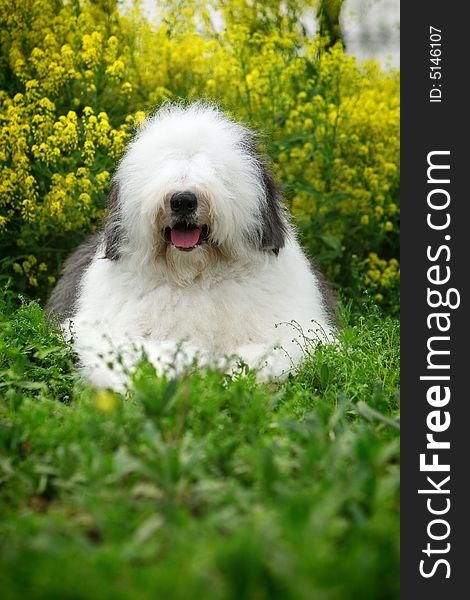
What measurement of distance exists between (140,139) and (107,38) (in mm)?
2546

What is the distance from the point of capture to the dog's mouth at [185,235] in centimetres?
403

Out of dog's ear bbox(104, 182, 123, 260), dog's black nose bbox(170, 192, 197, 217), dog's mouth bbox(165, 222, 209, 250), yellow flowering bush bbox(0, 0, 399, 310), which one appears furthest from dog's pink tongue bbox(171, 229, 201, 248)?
yellow flowering bush bbox(0, 0, 399, 310)

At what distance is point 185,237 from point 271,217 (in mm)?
501

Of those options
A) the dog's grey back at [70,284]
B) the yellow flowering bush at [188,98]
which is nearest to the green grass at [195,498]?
the dog's grey back at [70,284]

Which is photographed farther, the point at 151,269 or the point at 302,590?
the point at 151,269

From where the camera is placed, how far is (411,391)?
2713mm

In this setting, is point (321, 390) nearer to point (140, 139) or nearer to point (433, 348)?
point (433, 348)

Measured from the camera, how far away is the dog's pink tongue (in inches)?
159

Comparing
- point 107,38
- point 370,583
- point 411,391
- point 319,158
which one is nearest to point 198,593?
point 370,583

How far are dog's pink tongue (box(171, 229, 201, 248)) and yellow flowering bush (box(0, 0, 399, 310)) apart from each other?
1535 millimetres

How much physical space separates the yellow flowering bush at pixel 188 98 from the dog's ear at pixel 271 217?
A: 132 cm

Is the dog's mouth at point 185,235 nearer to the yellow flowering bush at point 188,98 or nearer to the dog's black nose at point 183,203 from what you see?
the dog's black nose at point 183,203

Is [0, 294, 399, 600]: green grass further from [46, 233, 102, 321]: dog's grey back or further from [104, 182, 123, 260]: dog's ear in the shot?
[46, 233, 102, 321]: dog's grey back

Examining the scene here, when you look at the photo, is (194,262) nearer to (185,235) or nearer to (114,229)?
(185,235)
